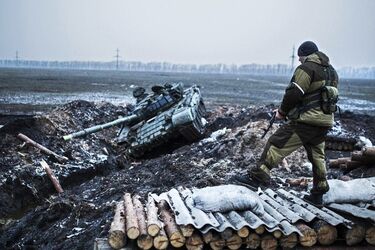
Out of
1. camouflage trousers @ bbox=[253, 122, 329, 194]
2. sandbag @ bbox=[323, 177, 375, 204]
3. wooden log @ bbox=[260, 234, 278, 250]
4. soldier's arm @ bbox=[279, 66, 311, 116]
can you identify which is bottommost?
wooden log @ bbox=[260, 234, 278, 250]

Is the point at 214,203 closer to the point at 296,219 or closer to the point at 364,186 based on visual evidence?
the point at 296,219

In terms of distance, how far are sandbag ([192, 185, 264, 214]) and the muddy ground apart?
190cm

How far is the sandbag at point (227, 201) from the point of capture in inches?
242

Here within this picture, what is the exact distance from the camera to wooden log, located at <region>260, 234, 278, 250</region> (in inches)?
226

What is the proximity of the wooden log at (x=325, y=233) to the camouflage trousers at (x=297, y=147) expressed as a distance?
38.3 inches

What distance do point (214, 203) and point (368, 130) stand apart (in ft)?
36.9

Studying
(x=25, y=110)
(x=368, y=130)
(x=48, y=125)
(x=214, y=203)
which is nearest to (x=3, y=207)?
(x=48, y=125)

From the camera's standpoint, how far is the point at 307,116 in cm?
659

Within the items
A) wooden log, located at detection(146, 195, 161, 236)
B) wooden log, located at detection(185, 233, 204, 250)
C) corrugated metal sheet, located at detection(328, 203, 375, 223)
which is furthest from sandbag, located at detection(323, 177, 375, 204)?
wooden log, located at detection(146, 195, 161, 236)

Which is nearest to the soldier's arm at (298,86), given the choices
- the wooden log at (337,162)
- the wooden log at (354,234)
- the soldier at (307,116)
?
the soldier at (307,116)

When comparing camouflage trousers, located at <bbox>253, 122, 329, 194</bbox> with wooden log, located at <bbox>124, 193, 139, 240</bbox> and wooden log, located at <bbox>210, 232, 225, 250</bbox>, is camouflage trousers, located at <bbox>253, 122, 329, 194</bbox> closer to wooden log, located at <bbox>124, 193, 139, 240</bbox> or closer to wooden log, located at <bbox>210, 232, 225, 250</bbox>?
wooden log, located at <bbox>210, 232, 225, 250</bbox>

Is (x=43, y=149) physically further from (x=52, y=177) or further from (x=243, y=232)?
(x=243, y=232)

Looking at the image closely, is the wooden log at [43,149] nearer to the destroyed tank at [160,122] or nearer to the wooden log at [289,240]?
the destroyed tank at [160,122]

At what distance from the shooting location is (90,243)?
7492mm
